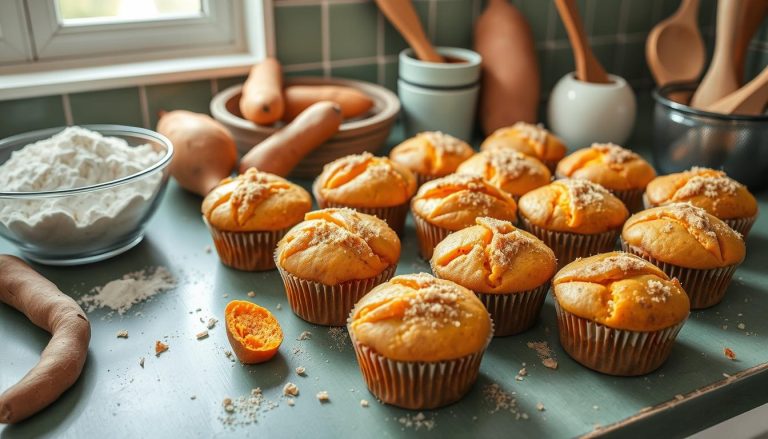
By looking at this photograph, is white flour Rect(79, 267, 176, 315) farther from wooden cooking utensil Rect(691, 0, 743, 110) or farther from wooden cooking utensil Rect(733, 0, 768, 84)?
wooden cooking utensil Rect(733, 0, 768, 84)

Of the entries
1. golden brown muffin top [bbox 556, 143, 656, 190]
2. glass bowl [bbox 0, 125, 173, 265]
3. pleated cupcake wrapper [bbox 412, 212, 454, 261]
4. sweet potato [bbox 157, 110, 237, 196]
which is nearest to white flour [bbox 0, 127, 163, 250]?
glass bowl [bbox 0, 125, 173, 265]

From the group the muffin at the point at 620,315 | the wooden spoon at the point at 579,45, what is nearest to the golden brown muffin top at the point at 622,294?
the muffin at the point at 620,315

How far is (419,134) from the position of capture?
169 cm

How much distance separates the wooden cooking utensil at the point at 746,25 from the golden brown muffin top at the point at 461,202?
79cm

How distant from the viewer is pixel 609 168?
1488 mm

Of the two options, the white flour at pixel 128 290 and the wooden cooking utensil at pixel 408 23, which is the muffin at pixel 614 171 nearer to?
the wooden cooking utensil at pixel 408 23

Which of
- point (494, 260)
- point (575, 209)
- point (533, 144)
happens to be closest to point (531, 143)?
point (533, 144)

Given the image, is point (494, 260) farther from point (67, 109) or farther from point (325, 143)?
point (67, 109)

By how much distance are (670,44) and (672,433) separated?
4.19 ft

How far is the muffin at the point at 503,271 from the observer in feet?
3.56

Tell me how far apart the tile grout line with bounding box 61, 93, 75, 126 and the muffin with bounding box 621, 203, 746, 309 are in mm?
1293

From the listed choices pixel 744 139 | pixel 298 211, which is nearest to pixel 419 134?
pixel 298 211

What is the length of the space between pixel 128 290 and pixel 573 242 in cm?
83

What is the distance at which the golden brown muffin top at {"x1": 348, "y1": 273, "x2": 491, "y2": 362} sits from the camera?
0.91 metres
